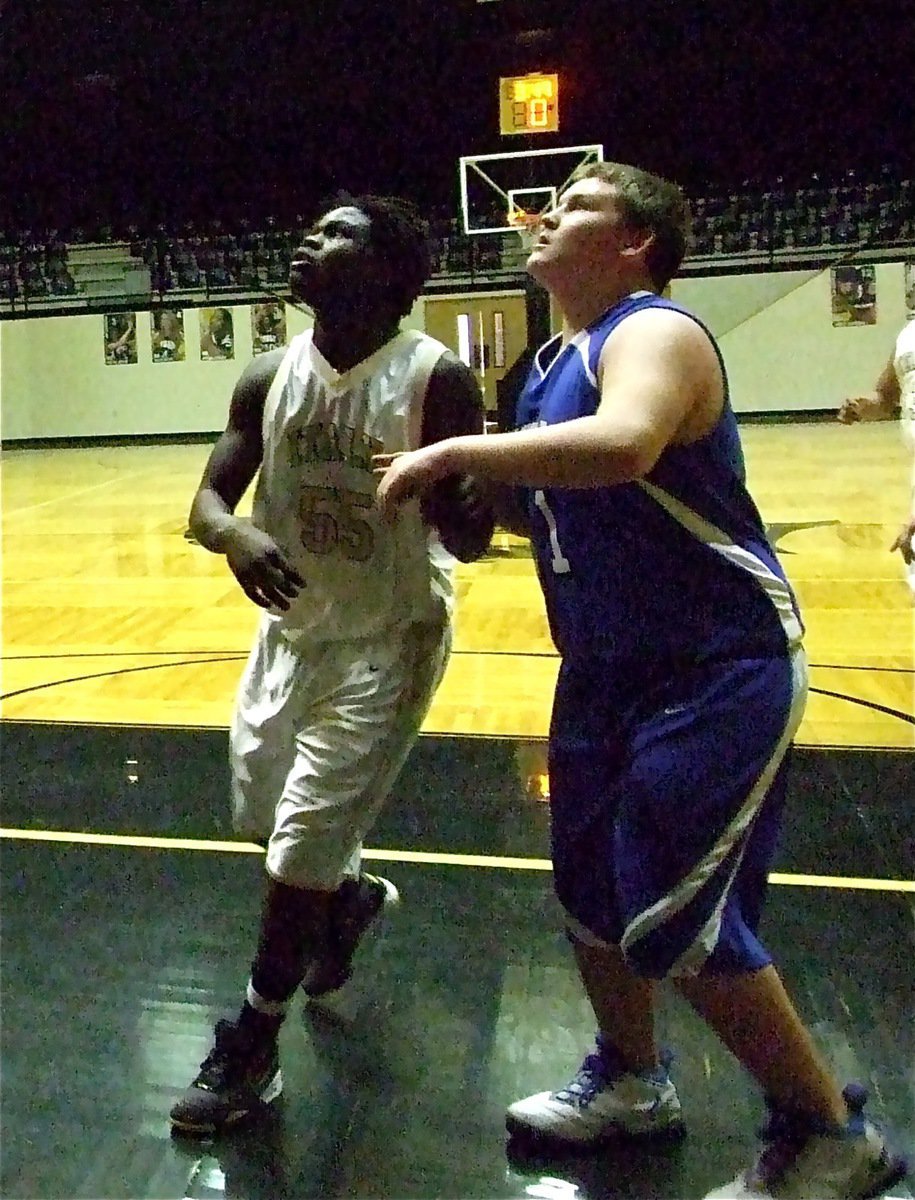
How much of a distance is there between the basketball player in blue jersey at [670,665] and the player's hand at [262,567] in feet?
1.05

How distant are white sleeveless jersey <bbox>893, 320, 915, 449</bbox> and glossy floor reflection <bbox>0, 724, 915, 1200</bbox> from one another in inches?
37.9

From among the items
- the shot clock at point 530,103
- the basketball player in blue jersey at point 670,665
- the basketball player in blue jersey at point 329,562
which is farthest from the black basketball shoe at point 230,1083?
the shot clock at point 530,103

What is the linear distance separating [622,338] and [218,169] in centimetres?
1184

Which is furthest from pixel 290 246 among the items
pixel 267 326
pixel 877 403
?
pixel 877 403

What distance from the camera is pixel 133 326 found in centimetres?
1803

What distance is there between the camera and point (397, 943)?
93.3 inches

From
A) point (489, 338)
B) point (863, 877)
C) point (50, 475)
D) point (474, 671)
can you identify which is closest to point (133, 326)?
point (50, 475)

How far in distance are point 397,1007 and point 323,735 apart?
2.03 ft

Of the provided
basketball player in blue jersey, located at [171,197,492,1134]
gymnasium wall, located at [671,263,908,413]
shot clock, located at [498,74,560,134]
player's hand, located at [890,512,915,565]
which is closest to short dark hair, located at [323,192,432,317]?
basketball player in blue jersey, located at [171,197,492,1134]

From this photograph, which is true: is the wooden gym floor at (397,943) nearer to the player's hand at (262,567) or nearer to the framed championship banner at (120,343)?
the player's hand at (262,567)

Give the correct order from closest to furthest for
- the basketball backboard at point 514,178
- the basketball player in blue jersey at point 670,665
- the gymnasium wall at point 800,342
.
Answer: the basketball player in blue jersey at point 670,665
the basketball backboard at point 514,178
the gymnasium wall at point 800,342

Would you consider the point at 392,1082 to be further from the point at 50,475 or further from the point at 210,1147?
the point at 50,475

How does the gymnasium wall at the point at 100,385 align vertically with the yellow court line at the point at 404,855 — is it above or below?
below

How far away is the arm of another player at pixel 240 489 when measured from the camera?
1.80m
